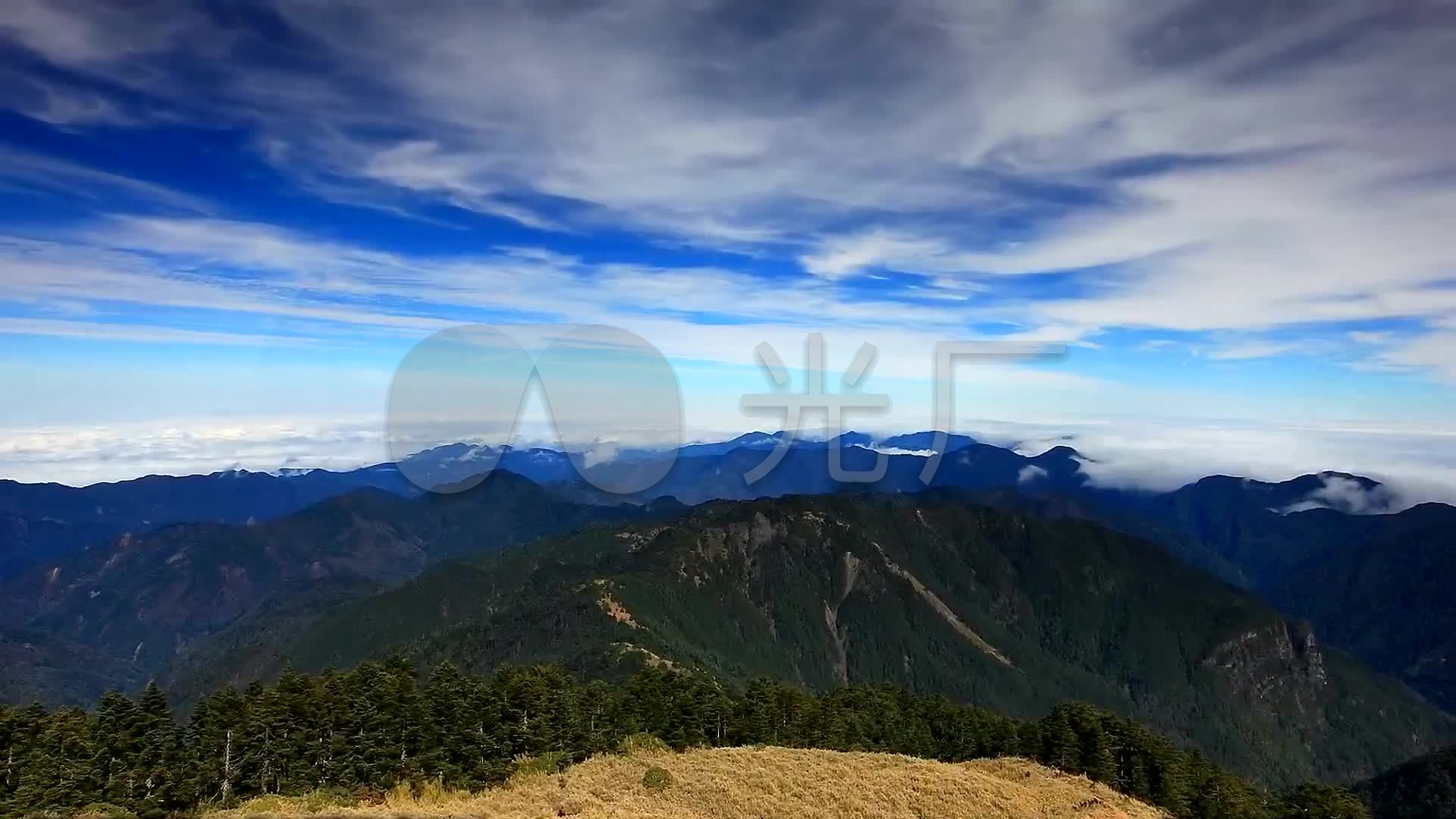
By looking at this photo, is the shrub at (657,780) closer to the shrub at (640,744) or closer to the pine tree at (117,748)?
the shrub at (640,744)

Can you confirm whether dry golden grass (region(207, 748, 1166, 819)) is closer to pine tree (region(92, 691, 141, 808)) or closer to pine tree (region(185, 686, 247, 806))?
pine tree (region(185, 686, 247, 806))

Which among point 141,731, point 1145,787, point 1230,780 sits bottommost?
point 1230,780

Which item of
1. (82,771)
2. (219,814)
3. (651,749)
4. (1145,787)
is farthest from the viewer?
(1145,787)

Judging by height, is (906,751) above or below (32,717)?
below

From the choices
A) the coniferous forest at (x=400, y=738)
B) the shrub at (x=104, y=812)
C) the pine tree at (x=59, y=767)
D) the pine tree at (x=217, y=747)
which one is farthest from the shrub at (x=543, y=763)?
the pine tree at (x=59, y=767)

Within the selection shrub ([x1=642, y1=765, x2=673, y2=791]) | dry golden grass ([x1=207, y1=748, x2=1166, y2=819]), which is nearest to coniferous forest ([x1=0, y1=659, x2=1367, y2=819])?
dry golden grass ([x1=207, y1=748, x2=1166, y2=819])

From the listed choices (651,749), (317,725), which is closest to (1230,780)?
(651,749)

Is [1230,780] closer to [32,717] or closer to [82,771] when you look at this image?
[82,771]
